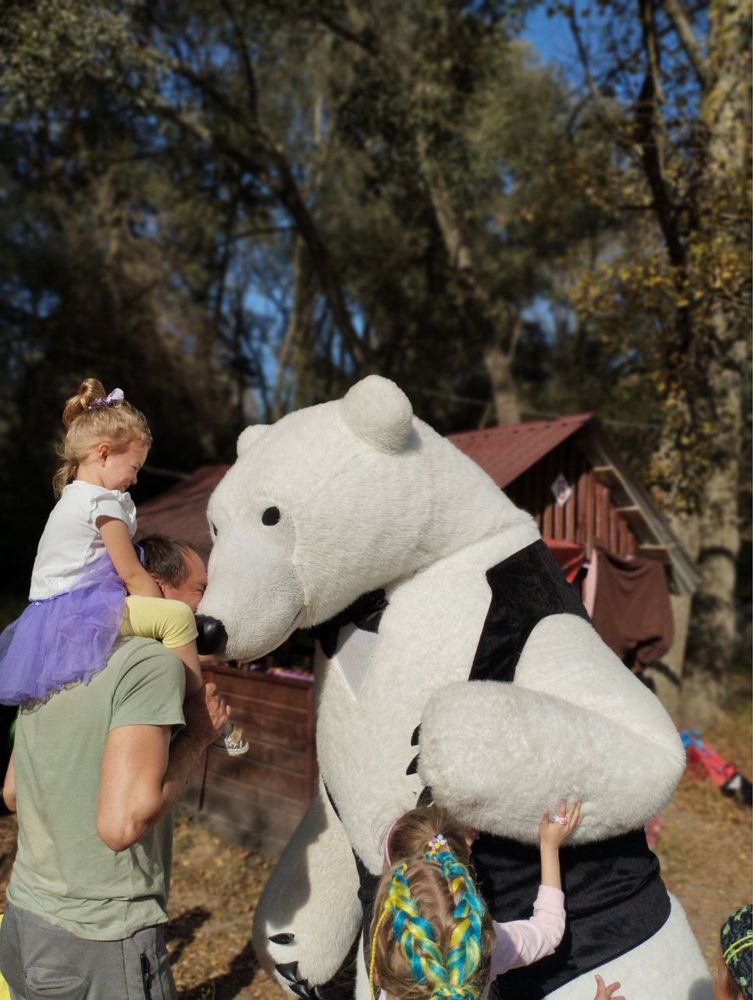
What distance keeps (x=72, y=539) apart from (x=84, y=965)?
98 centimetres

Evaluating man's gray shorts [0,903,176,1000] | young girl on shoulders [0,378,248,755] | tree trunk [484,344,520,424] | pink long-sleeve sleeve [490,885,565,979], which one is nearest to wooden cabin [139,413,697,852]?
young girl on shoulders [0,378,248,755]

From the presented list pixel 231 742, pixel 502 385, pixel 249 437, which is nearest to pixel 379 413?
pixel 249 437

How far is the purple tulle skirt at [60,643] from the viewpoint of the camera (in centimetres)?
192

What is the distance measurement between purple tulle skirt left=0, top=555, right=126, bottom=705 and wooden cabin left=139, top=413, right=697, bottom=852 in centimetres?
235

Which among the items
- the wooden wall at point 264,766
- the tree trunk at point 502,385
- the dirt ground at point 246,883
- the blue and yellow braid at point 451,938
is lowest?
the dirt ground at point 246,883

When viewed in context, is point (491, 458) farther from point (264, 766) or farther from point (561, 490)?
point (264, 766)

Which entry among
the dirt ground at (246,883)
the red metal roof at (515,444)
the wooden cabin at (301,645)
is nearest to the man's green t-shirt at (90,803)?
the dirt ground at (246,883)

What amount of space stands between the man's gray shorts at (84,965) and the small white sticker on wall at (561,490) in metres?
5.03

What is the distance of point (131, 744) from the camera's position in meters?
1.82

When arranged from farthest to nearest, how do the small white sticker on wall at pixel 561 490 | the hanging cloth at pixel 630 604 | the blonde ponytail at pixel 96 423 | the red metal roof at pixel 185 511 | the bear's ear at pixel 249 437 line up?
the hanging cloth at pixel 630 604, the small white sticker on wall at pixel 561 490, the red metal roof at pixel 185 511, the bear's ear at pixel 249 437, the blonde ponytail at pixel 96 423

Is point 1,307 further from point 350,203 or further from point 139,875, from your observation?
point 139,875

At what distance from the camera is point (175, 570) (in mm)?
2387

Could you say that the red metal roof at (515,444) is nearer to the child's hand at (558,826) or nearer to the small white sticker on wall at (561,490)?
the small white sticker on wall at (561,490)

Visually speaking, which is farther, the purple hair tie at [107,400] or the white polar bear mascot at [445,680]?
the purple hair tie at [107,400]
